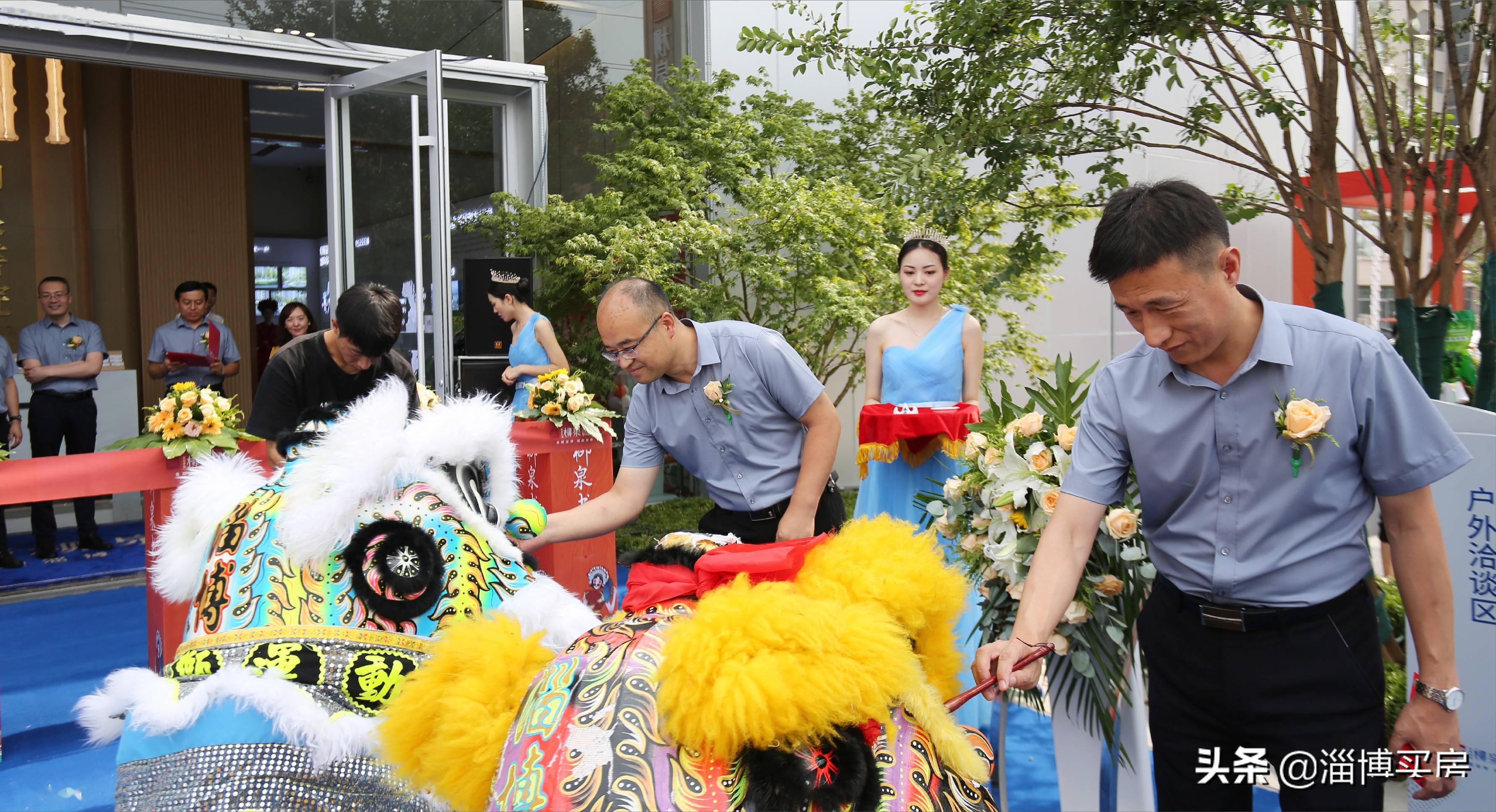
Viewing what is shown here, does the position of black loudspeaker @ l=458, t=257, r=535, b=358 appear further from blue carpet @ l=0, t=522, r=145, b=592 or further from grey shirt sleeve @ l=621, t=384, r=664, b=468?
grey shirt sleeve @ l=621, t=384, r=664, b=468

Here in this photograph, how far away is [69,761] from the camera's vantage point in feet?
12.5

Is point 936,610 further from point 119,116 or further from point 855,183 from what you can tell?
point 119,116

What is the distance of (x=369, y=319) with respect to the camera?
328cm

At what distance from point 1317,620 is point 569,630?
1.35 meters

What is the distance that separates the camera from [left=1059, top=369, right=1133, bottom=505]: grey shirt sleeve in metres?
2.00

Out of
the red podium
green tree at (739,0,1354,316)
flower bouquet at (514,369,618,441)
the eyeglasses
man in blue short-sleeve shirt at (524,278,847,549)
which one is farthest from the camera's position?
flower bouquet at (514,369,618,441)

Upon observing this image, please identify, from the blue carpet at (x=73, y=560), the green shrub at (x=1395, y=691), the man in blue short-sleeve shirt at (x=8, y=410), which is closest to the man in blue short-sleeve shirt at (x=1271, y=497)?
the green shrub at (x=1395, y=691)

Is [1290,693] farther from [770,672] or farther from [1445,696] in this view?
[770,672]

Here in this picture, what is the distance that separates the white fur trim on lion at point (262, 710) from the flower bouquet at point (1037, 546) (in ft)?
5.24

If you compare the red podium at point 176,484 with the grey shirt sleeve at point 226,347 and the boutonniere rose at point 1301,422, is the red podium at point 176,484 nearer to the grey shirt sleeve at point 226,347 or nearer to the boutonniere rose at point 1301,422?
the boutonniere rose at point 1301,422

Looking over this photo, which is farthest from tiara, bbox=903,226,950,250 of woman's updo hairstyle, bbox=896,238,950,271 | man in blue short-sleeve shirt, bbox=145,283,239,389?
man in blue short-sleeve shirt, bbox=145,283,239,389

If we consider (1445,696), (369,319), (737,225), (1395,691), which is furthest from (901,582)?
(737,225)

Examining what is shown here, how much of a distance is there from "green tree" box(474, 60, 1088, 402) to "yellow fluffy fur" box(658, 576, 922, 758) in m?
6.28

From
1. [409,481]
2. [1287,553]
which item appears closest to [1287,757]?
[1287,553]
